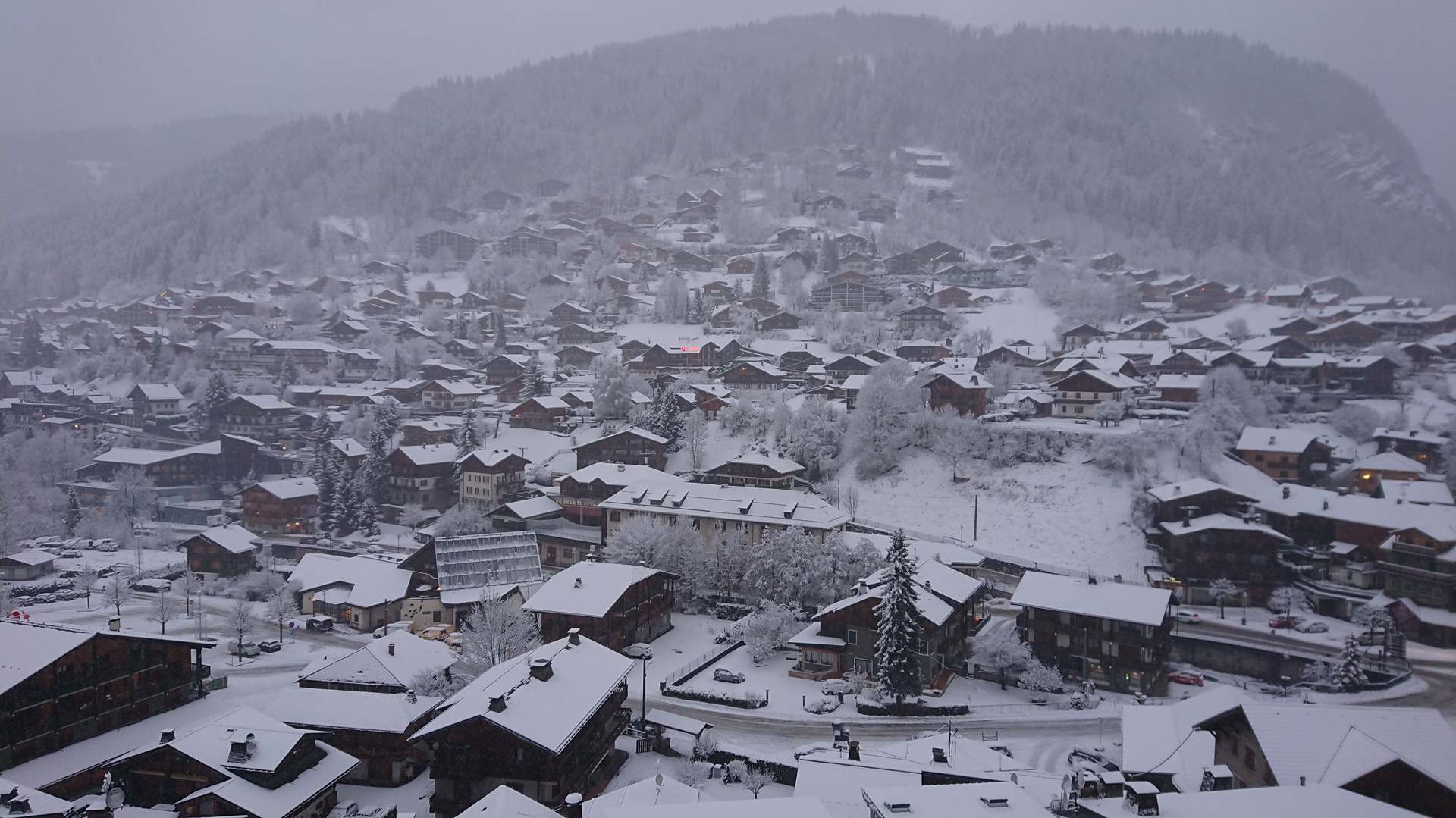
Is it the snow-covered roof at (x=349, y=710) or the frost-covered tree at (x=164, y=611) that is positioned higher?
the snow-covered roof at (x=349, y=710)

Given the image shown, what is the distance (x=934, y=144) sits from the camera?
5197 inches

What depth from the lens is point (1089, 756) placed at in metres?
23.8

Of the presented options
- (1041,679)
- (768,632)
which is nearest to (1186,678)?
(1041,679)

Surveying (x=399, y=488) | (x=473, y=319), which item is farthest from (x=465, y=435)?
(x=473, y=319)

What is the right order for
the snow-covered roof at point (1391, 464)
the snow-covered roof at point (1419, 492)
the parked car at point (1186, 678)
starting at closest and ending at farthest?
the parked car at point (1186, 678), the snow-covered roof at point (1419, 492), the snow-covered roof at point (1391, 464)

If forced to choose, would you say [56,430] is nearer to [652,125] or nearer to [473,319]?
[473,319]

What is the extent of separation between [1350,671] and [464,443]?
4527 centimetres

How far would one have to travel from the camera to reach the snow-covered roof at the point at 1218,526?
36.5 meters

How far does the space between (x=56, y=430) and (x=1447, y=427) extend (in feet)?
298

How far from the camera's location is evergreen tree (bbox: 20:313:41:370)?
78312 mm

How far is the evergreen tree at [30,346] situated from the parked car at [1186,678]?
92.8 meters

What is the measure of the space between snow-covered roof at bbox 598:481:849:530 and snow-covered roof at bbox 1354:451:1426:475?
27041mm

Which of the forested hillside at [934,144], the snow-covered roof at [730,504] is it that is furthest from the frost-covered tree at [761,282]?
the snow-covered roof at [730,504]

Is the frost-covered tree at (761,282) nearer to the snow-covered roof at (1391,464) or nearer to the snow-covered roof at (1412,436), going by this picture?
the snow-covered roof at (1412,436)
